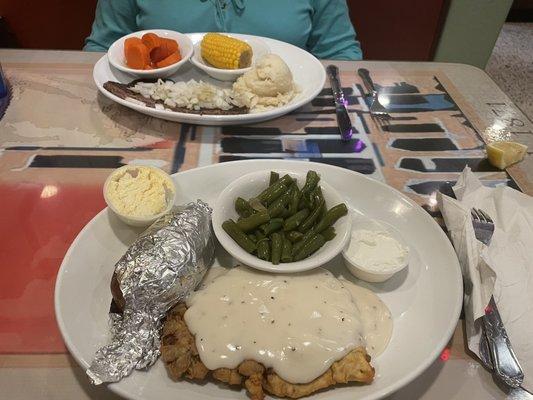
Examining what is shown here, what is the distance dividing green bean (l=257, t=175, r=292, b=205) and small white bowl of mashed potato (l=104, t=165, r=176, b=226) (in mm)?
305

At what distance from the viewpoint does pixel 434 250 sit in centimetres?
142

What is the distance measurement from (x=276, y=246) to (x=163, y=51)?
4.45ft

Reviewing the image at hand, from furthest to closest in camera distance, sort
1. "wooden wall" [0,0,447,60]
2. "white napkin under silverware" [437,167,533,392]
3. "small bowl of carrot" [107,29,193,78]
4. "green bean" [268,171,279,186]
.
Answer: "wooden wall" [0,0,447,60]
"small bowl of carrot" [107,29,193,78]
"green bean" [268,171,279,186]
"white napkin under silverware" [437,167,533,392]

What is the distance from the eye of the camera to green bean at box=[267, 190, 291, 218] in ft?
4.69

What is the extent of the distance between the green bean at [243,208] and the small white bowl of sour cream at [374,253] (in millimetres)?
322

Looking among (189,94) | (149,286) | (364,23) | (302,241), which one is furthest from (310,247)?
(364,23)

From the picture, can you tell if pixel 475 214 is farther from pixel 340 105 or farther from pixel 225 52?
pixel 225 52

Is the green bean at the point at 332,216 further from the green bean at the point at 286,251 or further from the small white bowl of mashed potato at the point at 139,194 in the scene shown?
the small white bowl of mashed potato at the point at 139,194

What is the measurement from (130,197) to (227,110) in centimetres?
70

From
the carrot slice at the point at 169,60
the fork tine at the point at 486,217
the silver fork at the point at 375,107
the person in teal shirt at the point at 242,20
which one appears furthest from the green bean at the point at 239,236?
the person in teal shirt at the point at 242,20

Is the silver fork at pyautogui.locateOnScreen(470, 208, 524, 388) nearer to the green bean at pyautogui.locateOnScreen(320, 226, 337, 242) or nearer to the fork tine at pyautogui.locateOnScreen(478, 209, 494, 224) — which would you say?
the fork tine at pyautogui.locateOnScreen(478, 209, 494, 224)

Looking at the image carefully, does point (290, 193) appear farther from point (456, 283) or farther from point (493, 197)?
point (493, 197)

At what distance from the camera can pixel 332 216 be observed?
1.44m

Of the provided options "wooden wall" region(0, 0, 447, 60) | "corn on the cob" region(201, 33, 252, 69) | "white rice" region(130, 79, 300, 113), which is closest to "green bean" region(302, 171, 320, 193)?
"white rice" region(130, 79, 300, 113)
